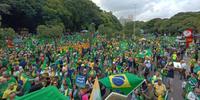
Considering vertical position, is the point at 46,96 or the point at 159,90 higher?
the point at 46,96

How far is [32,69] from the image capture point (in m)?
14.7

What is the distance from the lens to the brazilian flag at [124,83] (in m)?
10.4

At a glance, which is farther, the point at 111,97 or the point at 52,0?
the point at 52,0

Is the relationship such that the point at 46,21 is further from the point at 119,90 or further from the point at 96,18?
the point at 119,90

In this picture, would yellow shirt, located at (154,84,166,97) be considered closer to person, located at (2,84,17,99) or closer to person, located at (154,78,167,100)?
person, located at (154,78,167,100)

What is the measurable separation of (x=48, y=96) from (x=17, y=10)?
57.7 metres

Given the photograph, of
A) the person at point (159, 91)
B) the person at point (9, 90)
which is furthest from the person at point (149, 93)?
the person at point (9, 90)

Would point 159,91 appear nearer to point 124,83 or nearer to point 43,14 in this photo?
point 124,83

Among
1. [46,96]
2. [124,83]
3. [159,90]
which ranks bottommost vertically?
[159,90]

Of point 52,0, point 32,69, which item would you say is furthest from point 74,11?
point 32,69

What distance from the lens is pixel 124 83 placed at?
10.5 m

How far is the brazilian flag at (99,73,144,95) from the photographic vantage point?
10.4 meters

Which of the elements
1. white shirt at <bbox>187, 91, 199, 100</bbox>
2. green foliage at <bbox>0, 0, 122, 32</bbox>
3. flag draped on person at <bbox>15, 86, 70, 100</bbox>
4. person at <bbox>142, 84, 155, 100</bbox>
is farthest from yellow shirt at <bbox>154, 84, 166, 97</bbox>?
green foliage at <bbox>0, 0, 122, 32</bbox>

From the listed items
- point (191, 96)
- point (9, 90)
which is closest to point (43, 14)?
point (9, 90)
